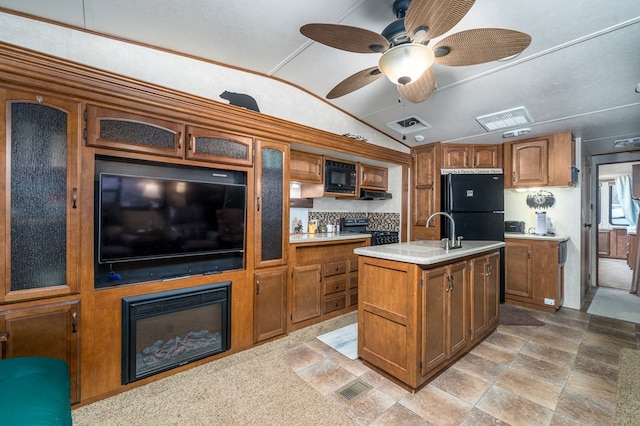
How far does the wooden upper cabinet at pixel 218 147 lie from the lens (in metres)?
2.28

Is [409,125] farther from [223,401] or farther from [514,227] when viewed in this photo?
[223,401]

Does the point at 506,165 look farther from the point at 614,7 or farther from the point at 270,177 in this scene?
the point at 270,177

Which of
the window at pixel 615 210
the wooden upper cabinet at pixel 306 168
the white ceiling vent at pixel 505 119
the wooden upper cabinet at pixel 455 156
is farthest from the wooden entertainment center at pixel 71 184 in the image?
the window at pixel 615 210

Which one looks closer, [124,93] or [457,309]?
[124,93]

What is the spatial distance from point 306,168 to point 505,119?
8.49 feet

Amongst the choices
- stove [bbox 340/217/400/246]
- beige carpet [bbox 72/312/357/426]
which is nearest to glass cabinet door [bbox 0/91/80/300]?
beige carpet [bbox 72/312/357/426]

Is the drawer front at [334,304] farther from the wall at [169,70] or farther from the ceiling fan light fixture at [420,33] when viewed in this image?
the ceiling fan light fixture at [420,33]

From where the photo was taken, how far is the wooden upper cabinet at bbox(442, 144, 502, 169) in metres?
4.29

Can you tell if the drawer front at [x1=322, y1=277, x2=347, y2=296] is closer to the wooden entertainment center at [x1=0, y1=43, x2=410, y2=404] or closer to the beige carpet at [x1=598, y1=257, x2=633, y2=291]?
the wooden entertainment center at [x1=0, y1=43, x2=410, y2=404]

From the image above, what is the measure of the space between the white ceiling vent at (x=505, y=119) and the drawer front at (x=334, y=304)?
291cm

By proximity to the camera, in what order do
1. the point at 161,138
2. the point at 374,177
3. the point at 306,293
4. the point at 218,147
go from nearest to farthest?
the point at 161,138 → the point at 218,147 → the point at 306,293 → the point at 374,177

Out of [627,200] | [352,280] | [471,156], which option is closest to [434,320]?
[352,280]

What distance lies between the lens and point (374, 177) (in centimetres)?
442

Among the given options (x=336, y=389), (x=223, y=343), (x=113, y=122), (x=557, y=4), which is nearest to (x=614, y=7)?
(x=557, y=4)
